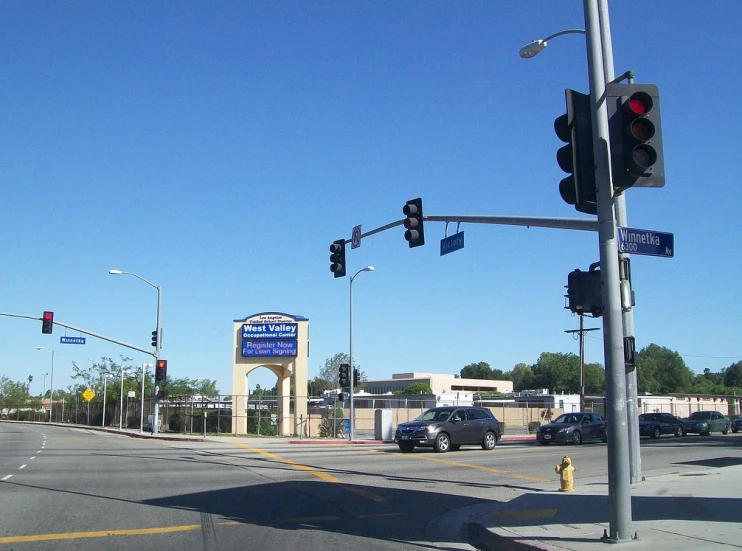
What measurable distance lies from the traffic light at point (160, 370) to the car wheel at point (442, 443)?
66.4ft

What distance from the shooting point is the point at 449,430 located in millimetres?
26562

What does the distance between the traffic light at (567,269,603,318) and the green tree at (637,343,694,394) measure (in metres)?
132

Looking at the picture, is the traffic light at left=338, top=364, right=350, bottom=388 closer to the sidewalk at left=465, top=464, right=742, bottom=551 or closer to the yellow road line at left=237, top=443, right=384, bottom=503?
the yellow road line at left=237, top=443, right=384, bottom=503

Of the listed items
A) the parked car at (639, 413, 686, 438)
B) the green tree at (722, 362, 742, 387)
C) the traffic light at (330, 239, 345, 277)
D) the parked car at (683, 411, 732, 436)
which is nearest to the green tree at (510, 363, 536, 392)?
the green tree at (722, 362, 742, 387)

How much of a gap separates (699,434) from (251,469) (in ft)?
117

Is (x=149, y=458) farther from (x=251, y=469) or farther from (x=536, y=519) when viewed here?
(x=536, y=519)

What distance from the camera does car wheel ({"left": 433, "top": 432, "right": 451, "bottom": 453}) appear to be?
26.1 m

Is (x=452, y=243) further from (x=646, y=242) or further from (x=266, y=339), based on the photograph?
(x=266, y=339)

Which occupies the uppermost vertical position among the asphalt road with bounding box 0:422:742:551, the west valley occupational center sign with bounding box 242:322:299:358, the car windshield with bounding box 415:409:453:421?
the west valley occupational center sign with bounding box 242:322:299:358

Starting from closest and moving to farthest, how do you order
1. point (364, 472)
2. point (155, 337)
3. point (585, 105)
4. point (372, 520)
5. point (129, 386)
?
point (585, 105) → point (372, 520) → point (364, 472) → point (155, 337) → point (129, 386)

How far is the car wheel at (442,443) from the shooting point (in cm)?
2608

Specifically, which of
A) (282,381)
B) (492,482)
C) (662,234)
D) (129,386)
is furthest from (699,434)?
(129,386)

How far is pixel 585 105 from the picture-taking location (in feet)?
30.2

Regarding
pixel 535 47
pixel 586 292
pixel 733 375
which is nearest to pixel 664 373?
pixel 733 375
